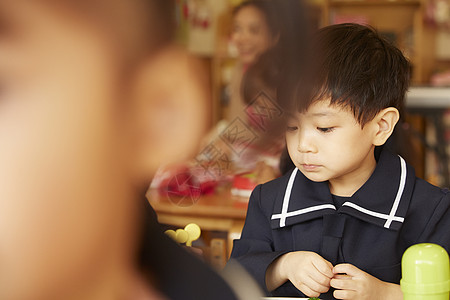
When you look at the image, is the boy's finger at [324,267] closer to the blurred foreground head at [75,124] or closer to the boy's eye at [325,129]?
the boy's eye at [325,129]

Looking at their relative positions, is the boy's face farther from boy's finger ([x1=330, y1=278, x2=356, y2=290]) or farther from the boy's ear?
boy's finger ([x1=330, y1=278, x2=356, y2=290])

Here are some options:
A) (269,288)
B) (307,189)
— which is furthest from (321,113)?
(269,288)

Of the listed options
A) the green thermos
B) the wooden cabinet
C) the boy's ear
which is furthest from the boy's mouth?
the wooden cabinet

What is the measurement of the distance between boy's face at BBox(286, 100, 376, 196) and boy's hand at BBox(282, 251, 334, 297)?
13cm

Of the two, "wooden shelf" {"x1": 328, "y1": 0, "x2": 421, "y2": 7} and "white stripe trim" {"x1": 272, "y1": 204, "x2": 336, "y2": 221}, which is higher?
"wooden shelf" {"x1": 328, "y1": 0, "x2": 421, "y2": 7}

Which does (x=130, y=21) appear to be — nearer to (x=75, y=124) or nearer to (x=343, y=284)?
(x=75, y=124)

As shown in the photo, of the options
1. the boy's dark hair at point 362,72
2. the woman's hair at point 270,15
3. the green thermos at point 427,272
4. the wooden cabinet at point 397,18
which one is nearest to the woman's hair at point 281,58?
the woman's hair at point 270,15

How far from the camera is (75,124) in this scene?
0.60 feet

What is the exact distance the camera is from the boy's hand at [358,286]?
0.74 metres

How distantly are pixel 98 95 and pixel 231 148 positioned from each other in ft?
0.18

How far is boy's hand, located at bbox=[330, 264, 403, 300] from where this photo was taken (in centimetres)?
74

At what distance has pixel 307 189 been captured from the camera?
34.9 inches

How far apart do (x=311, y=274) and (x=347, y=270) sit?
5 cm

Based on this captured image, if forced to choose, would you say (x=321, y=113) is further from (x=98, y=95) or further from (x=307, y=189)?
(x=98, y=95)
